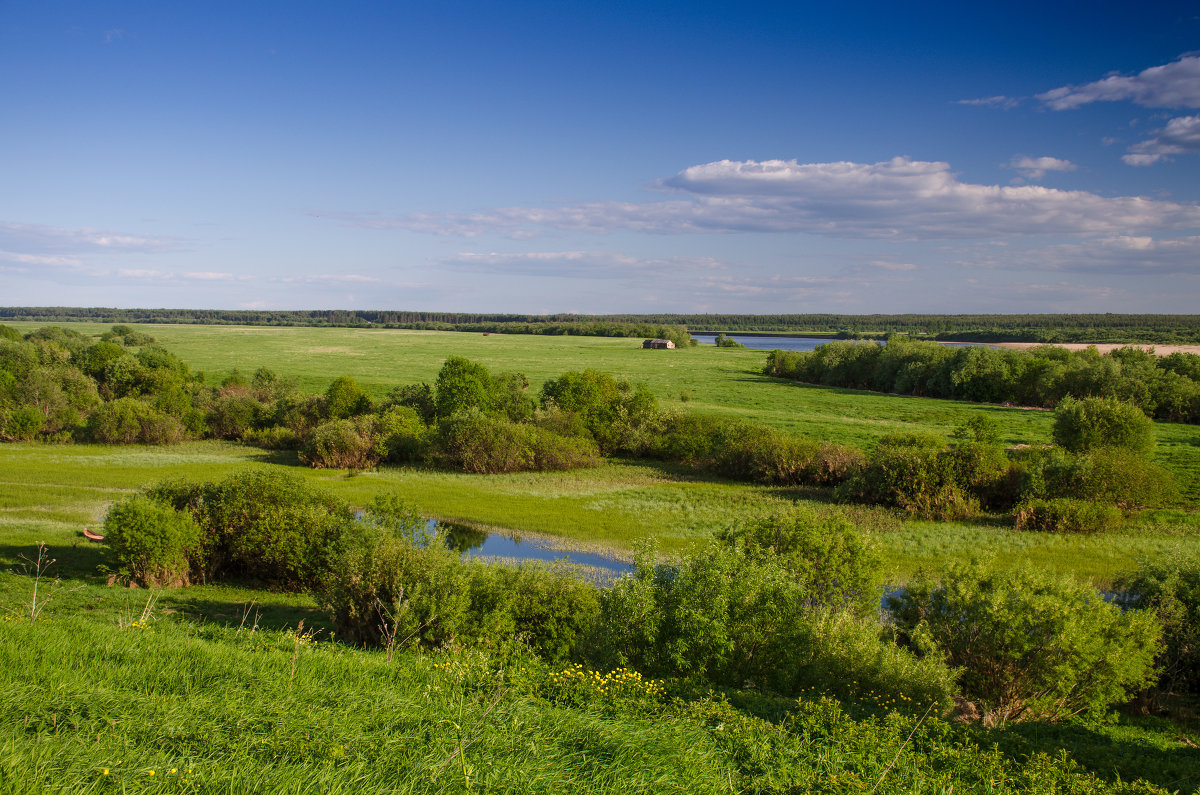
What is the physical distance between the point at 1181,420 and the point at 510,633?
72651 mm

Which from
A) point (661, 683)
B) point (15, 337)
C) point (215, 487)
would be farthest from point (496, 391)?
point (15, 337)

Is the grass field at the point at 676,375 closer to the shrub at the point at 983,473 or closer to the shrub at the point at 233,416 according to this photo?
the shrub at the point at 983,473

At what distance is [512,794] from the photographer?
578cm

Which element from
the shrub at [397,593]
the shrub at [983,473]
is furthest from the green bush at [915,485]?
the shrub at [397,593]

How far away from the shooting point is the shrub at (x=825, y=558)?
17953mm

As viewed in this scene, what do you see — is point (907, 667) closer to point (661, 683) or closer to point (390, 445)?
point (661, 683)

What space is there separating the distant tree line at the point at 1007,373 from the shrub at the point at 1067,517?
26369 millimetres

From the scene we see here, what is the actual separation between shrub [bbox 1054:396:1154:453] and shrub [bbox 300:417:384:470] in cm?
4405

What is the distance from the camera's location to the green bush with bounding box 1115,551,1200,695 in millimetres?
16141

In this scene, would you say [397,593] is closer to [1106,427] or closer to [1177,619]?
[1177,619]

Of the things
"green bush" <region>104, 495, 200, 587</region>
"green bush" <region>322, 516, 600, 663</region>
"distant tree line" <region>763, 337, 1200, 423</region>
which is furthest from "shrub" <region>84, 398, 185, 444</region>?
"distant tree line" <region>763, 337, 1200, 423</region>

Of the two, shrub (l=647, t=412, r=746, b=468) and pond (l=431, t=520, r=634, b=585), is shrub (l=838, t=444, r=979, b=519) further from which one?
pond (l=431, t=520, r=634, b=585)

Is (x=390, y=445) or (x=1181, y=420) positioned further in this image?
(x=1181, y=420)

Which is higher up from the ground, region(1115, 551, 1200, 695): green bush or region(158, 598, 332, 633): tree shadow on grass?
region(1115, 551, 1200, 695): green bush
